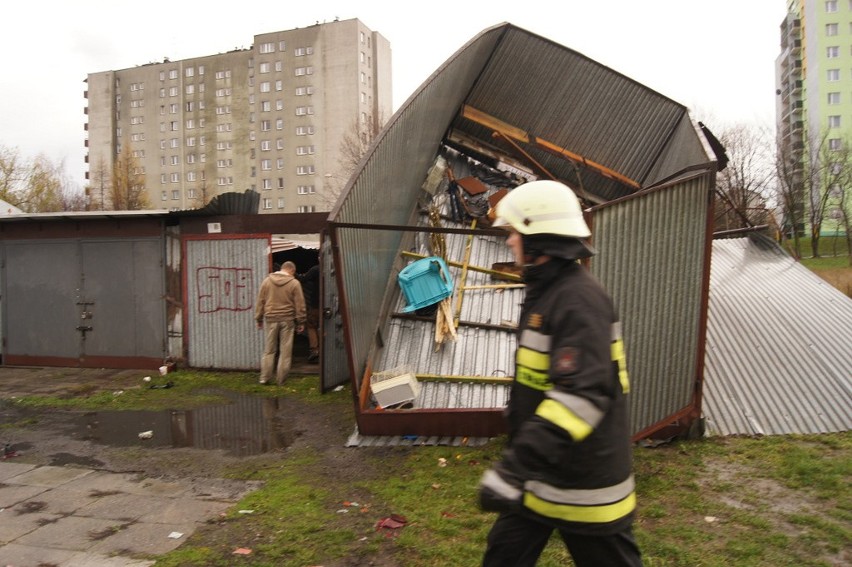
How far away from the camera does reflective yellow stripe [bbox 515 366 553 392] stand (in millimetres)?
2199

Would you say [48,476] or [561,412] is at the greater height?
[561,412]

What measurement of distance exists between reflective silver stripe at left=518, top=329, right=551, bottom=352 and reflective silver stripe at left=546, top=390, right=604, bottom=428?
0.72 feet

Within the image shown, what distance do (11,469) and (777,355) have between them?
8328mm

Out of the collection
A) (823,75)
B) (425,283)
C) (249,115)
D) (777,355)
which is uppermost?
(823,75)

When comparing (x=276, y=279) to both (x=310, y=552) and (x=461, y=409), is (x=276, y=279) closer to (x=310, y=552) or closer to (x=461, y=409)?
(x=461, y=409)

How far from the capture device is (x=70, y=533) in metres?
4.29

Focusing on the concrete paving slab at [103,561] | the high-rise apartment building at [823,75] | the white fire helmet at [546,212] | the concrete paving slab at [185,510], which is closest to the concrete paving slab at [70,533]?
the concrete paving slab at [103,561]

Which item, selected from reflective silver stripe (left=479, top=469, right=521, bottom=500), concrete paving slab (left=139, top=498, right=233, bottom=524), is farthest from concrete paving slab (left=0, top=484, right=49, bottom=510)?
reflective silver stripe (left=479, top=469, right=521, bottom=500)

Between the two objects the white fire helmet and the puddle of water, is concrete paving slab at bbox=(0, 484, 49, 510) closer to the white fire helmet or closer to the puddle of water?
the puddle of water

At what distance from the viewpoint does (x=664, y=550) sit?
148 inches

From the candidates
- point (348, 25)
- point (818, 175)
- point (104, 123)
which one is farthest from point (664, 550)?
point (104, 123)

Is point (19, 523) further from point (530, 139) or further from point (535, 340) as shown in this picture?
point (530, 139)

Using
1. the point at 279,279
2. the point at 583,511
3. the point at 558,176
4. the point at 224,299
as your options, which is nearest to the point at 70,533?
the point at 583,511

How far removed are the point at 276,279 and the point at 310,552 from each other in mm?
5883
